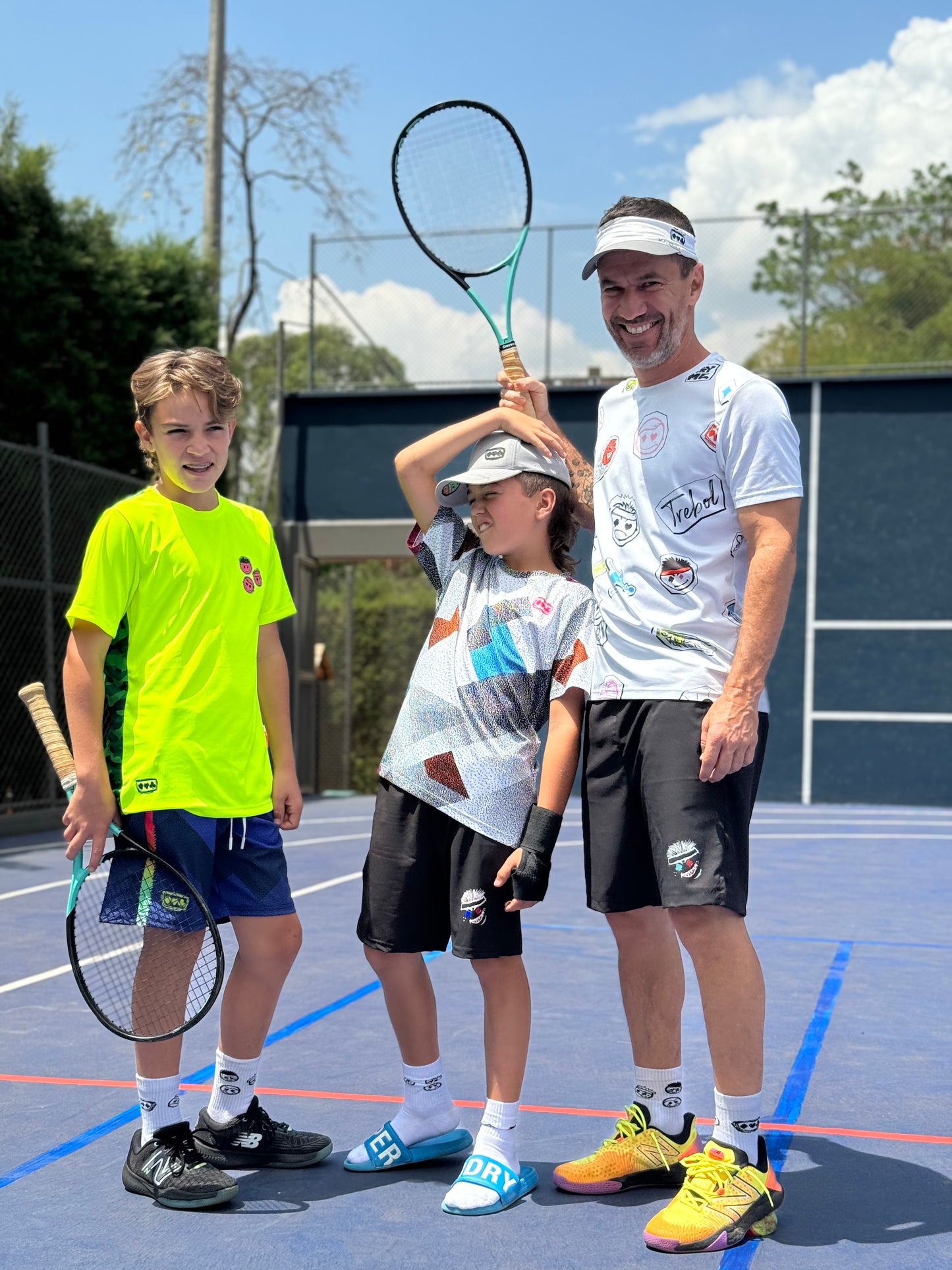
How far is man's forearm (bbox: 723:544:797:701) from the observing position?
274 centimetres

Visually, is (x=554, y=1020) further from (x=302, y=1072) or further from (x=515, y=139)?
(x=515, y=139)

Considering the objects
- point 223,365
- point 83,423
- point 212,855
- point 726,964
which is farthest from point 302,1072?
point 83,423

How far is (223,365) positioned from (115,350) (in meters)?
9.97

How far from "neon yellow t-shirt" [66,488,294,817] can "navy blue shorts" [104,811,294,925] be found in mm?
33

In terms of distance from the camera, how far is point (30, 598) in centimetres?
995

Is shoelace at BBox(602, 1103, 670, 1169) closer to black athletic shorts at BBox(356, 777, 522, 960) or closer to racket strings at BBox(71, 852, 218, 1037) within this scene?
black athletic shorts at BBox(356, 777, 522, 960)

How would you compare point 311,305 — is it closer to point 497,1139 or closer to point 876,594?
point 876,594

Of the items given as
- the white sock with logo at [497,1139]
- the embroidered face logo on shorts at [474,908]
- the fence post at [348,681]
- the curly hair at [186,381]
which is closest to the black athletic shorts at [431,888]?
the embroidered face logo on shorts at [474,908]

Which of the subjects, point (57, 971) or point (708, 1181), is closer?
point (708, 1181)

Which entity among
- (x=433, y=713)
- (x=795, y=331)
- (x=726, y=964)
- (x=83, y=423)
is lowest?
(x=726, y=964)

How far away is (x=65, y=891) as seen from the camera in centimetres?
688

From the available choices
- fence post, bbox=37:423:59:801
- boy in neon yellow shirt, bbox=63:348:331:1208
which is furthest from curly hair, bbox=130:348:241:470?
fence post, bbox=37:423:59:801

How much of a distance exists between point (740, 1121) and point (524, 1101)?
0.92 meters

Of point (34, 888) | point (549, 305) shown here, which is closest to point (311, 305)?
point (549, 305)
